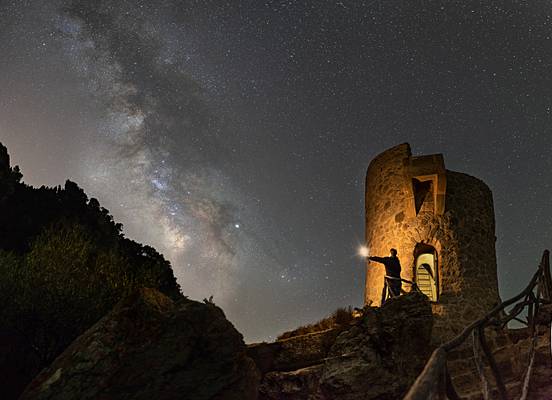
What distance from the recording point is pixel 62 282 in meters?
17.1

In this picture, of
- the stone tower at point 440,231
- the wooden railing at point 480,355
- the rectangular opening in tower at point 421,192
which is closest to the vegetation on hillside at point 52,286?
the stone tower at point 440,231

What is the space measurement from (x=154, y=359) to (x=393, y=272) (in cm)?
832

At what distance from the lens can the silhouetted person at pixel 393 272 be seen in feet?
51.6

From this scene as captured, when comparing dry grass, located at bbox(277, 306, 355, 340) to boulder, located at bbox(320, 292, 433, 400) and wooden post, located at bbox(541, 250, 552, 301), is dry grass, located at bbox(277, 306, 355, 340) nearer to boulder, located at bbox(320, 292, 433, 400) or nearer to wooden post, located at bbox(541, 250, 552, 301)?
boulder, located at bbox(320, 292, 433, 400)

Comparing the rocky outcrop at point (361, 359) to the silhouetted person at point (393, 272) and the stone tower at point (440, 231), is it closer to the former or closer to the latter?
the silhouetted person at point (393, 272)

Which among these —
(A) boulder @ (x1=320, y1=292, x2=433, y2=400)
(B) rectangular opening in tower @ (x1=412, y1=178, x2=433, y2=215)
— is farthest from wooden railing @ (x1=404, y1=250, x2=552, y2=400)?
(B) rectangular opening in tower @ (x1=412, y1=178, x2=433, y2=215)

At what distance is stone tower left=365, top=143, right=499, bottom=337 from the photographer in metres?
15.9

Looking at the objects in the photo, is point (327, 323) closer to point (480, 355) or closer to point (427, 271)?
point (427, 271)

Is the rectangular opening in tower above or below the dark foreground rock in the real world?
above

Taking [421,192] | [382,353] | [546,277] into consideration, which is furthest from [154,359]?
[421,192]

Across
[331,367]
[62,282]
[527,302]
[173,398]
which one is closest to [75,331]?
[62,282]

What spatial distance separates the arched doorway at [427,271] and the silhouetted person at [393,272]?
973 millimetres

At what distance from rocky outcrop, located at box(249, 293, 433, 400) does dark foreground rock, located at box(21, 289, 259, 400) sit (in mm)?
1406

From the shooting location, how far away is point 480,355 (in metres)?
7.18
